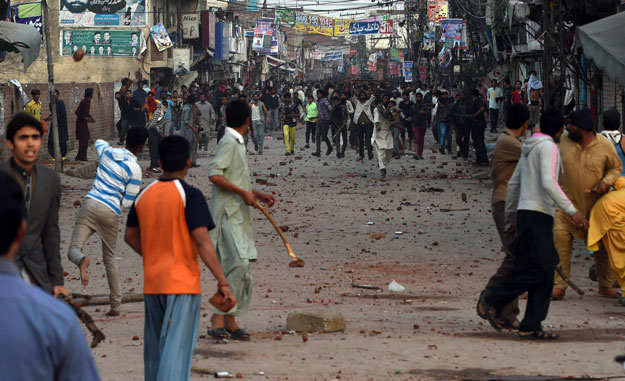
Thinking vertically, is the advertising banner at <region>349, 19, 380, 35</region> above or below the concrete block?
above

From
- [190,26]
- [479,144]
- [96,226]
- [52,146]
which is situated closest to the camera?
[96,226]

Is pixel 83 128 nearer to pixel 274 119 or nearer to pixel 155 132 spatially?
pixel 155 132

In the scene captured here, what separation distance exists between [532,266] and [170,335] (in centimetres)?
326

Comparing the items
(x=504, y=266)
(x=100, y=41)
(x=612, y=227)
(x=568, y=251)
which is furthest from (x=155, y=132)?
(x=100, y=41)

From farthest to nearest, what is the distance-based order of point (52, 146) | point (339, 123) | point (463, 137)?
point (339, 123), point (463, 137), point (52, 146)

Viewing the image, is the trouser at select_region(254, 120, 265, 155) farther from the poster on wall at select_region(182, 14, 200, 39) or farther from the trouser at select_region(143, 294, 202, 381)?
the poster on wall at select_region(182, 14, 200, 39)

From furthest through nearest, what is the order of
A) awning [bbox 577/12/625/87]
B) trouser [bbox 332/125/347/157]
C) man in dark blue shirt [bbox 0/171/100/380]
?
A: 1. trouser [bbox 332/125/347/157]
2. awning [bbox 577/12/625/87]
3. man in dark blue shirt [bbox 0/171/100/380]

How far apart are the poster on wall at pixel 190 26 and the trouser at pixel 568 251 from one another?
4788cm

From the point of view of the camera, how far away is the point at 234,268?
7164 millimetres

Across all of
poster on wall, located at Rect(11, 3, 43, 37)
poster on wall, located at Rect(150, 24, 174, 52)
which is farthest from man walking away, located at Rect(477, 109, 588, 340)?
poster on wall, located at Rect(150, 24, 174, 52)

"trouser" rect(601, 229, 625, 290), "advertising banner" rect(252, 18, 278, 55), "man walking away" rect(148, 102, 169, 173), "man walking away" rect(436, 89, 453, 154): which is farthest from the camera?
"advertising banner" rect(252, 18, 278, 55)

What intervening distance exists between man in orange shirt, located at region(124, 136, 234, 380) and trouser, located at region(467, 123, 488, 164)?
18228 millimetres

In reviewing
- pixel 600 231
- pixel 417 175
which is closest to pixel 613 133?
pixel 600 231

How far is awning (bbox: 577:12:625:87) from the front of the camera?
11.3m
